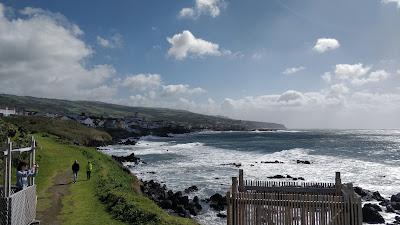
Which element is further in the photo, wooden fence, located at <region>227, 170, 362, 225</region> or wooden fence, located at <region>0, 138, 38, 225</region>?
wooden fence, located at <region>0, 138, 38, 225</region>

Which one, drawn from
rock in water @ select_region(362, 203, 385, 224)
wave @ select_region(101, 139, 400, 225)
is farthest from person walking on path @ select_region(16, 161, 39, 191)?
rock in water @ select_region(362, 203, 385, 224)

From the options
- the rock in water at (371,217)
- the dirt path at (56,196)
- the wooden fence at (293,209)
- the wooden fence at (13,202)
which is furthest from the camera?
the rock in water at (371,217)

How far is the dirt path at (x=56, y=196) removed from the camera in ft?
63.1

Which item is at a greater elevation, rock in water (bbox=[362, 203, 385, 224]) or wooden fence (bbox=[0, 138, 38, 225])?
wooden fence (bbox=[0, 138, 38, 225])

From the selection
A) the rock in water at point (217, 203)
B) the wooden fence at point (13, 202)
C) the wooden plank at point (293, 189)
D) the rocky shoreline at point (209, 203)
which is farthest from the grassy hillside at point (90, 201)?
the rock in water at point (217, 203)

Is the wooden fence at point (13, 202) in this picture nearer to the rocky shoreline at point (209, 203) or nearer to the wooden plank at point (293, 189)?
the wooden plank at point (293, 189)

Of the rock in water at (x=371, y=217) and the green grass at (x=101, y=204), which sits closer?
the green grass at (x=101, y=204)

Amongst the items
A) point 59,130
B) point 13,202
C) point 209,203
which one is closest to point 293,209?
point 13,202

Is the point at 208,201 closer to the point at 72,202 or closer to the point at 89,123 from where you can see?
the point at 72,202

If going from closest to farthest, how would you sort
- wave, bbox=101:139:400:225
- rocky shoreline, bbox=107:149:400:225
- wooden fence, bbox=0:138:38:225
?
wooden fence, bbox=0:138:38:225 → rocky shoreline, bbox=107:149:400:225 → wave, bbox=101:139:400:225

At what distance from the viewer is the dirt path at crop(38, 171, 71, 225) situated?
1922 cm

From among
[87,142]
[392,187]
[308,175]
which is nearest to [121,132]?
[87,142]

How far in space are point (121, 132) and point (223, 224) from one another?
5773 inches

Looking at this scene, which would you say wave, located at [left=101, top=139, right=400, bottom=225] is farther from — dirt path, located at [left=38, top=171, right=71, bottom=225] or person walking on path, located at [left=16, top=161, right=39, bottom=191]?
person walking on path, located at [left=16, top=161, right=39, bottom=191]
